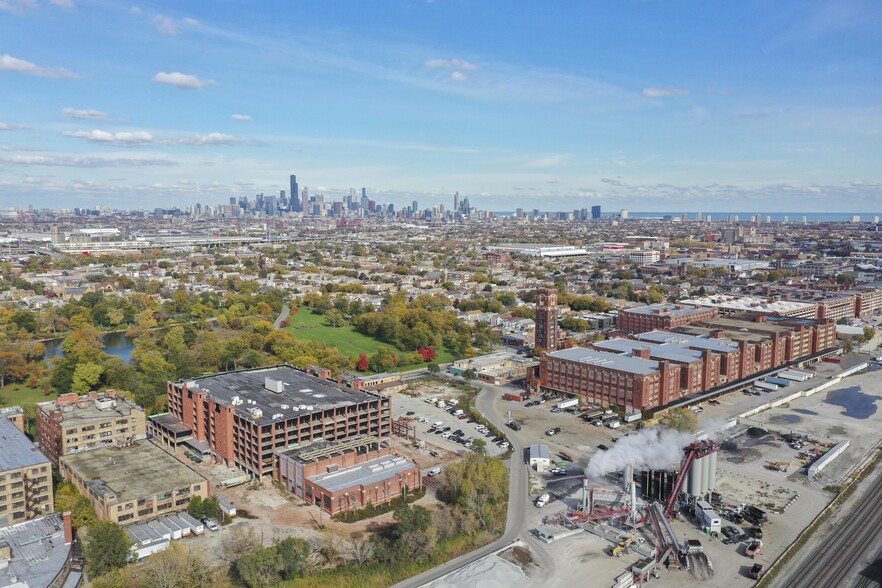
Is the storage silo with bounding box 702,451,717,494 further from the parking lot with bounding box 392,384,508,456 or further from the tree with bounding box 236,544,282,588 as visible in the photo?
the tree with bounding box 236,544,282,588

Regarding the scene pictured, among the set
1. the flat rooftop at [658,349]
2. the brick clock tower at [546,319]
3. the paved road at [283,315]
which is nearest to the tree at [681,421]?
the flat rooftop at [658,349]

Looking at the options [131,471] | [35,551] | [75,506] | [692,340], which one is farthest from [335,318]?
[35,551]

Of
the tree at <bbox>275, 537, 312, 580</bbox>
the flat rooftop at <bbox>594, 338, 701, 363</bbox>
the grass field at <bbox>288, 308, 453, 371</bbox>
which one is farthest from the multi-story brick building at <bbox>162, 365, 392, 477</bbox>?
the flat rooftop at <bbox>594, 338, 701, 363</bbox>

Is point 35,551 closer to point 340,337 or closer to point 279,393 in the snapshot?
point 279,393

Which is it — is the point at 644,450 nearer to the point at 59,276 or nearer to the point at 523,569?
the point at 523,569

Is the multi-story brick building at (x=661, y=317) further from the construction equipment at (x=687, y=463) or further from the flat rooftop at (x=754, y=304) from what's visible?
the construction equipment at (x=687, y=463)

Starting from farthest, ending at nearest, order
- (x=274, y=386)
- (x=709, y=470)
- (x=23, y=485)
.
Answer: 1. (x=274, y=386)
2. (x=709, y=470)
3. (x=23, y=485)
